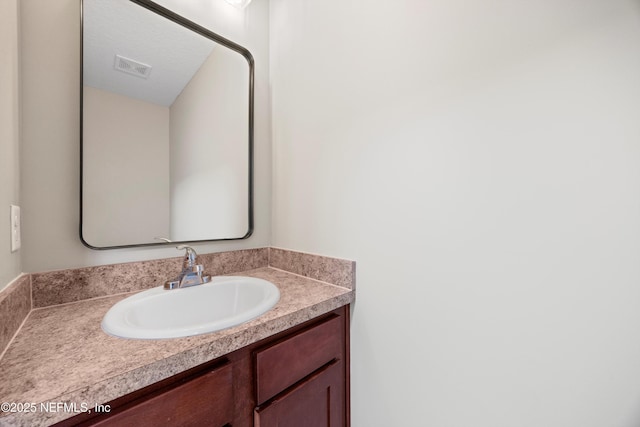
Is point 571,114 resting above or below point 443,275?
above

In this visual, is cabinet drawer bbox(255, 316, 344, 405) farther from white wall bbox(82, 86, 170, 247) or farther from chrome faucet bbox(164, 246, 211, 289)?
white wall bbox(82, 86, 170, 247)

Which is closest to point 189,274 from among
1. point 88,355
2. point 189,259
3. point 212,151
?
point 189,259

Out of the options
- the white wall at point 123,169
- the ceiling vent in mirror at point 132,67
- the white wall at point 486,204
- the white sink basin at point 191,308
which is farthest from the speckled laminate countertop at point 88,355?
the ceiling vent in mirror at point 132,67

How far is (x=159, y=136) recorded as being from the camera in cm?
104

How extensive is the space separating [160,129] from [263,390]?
3.42 ft

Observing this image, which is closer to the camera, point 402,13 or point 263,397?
point 263,397

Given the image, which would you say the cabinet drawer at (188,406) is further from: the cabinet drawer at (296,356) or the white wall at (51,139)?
the white wall at (51,139)

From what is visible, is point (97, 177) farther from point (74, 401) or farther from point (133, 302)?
point (74, 401)

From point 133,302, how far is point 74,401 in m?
0.43

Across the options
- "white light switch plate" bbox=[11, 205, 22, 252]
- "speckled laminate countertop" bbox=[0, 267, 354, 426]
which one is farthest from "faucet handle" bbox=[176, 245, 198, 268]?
"white light switch plate" bbox=[11, 205, 22, 252]

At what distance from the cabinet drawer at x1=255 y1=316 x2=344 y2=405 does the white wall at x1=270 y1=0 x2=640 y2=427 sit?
12 cm

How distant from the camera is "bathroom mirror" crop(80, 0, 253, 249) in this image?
35.2 inches

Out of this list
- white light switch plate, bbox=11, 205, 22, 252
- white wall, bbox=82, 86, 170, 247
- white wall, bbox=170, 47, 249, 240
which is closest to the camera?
white light switch plate, bbox=11, 205, 22, 252

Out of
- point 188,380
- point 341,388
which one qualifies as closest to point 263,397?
point 188,380
